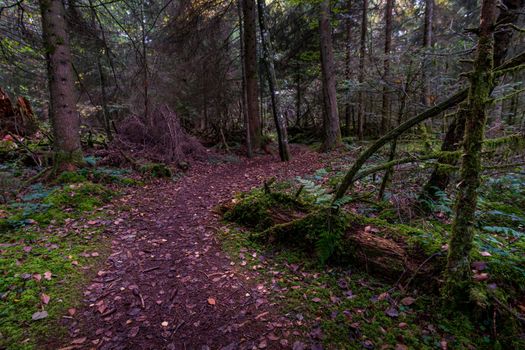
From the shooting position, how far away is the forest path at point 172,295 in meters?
2.33

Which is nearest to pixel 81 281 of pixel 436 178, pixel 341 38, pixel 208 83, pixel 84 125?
pixel 436 178

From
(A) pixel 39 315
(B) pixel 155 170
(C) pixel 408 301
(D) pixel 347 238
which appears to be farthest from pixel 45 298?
(B) pixel 155 170

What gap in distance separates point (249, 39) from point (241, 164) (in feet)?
17.0

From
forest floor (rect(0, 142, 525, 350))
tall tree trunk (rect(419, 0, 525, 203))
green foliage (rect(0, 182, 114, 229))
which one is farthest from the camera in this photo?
green foliage (rect(0, 182, 114, 229))

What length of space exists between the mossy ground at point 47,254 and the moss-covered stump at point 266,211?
2.02 metres

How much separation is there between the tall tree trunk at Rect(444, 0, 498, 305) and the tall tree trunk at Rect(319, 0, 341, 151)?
8.21 metres

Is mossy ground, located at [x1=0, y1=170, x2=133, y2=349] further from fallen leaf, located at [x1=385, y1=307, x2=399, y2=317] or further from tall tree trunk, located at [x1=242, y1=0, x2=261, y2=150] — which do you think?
tall tree trunk, located at [x1=242, y1=0, x2=261, y2=150]

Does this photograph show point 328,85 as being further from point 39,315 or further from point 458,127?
point 39,315

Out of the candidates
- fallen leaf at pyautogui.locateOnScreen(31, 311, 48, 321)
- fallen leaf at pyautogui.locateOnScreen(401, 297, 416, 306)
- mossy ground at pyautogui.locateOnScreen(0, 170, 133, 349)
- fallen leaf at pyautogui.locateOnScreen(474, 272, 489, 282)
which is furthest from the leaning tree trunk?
fallen leaf at pyautogui.locateOnScreen(474, 272, 489, 282)

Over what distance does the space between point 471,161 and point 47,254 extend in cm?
468

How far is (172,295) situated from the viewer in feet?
9.47

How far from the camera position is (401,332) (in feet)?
7.24

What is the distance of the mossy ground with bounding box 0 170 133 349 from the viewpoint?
2340 millimetres

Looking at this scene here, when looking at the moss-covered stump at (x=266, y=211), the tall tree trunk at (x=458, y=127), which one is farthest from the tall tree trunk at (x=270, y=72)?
the tall tree trunk at (x=458, y=127)
